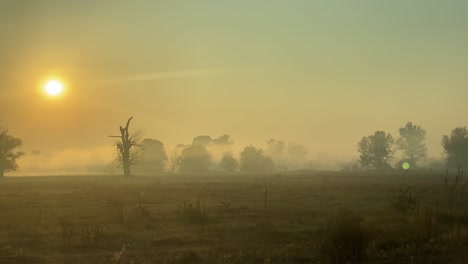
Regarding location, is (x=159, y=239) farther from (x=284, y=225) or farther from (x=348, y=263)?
(x=348, y=263)

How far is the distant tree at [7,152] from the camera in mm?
92250

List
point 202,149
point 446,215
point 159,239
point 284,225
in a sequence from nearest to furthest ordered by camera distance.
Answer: point 159,239 < point 446,215 < point 284,225 < point 202,149

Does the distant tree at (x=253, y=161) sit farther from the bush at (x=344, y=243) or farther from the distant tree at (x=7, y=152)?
the bush at (x=344, y=243)

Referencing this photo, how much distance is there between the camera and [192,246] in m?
17.8

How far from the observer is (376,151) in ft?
474

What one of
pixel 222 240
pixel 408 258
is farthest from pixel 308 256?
pixel 222 240

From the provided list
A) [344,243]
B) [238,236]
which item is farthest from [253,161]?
[344,243]

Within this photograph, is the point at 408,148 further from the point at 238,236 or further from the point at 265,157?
the point at 238,236

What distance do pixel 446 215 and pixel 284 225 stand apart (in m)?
7.11

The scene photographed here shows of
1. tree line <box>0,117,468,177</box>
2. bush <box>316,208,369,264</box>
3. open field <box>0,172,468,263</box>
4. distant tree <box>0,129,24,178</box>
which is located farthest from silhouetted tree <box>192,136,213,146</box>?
bush <box>316,208,369,264</box>

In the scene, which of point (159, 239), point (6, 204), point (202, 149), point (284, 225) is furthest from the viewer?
point (202, 149)

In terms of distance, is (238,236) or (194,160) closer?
(238,236)

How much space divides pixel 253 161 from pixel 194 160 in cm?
2745

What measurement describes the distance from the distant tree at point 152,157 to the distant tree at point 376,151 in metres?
60.8
